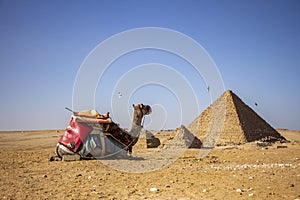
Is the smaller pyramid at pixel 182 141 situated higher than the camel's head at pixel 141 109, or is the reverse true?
the camel's head at pixel 141 109

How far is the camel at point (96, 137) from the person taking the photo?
13094 millimetres

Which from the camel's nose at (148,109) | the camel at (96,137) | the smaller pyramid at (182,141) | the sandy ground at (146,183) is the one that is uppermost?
the camel's nose at (148,109)

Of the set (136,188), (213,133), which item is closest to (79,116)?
(136,188)

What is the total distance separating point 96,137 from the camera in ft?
43.3

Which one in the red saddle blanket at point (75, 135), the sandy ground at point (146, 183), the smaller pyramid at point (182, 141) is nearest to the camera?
the sandy ground at point (146, 183)

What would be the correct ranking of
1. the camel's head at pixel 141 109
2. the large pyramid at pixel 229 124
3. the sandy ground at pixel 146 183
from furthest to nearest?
the large pyramid at pixel 229 124
the camel's head at pixel 141 109
the sandy ground at pixel 146 183

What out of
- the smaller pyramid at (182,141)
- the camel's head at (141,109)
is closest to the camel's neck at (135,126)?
the camel's head at (141,109)

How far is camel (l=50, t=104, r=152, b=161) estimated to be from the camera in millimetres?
13094

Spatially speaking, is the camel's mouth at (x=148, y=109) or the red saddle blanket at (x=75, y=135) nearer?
the red saddle blanket at (x=75, y=135)

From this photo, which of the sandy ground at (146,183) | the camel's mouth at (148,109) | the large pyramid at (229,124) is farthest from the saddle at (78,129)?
the large pyramid at (229,124)

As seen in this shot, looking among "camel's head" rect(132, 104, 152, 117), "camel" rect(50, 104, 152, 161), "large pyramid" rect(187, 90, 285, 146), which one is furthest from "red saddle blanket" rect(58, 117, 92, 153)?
"large pyramid" rect(187, 90, 285, 146)

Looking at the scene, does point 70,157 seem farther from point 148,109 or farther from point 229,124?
point 229,124

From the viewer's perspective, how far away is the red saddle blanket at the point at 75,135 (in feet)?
42.8

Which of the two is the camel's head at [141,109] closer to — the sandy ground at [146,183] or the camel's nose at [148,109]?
the camel's nose at [148,109]
